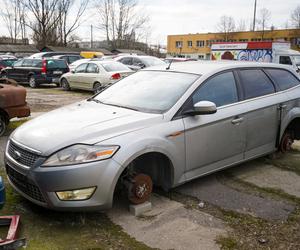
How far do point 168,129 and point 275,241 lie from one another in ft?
5.09

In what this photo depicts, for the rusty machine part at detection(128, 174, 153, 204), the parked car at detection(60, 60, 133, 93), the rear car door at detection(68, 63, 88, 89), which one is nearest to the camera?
the rusty machine part at detection(128, 174, 153, 204)

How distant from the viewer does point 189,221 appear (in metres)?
4.06

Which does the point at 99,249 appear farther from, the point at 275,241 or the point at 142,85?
the point at 142,85

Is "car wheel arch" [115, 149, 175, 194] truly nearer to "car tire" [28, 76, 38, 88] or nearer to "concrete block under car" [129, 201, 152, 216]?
"concrete block under car" [129, 201, 152, 216]

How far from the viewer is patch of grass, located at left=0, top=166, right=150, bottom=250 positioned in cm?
353

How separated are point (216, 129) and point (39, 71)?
51.9ft

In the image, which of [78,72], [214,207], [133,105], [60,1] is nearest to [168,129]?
[133,105]

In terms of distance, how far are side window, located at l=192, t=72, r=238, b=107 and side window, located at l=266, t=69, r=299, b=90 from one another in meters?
1.03

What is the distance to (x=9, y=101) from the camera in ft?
24.3

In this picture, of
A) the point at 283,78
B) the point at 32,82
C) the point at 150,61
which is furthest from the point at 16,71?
the point at 283,78

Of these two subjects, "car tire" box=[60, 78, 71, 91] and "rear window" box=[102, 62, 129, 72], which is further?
"car tire" box=[60, 78, 71, 91]

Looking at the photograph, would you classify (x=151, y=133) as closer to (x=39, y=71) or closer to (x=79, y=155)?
(x=79, y=155)

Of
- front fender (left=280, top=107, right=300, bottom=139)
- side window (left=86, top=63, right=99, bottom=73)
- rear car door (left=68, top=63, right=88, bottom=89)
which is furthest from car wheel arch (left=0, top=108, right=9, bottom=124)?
rear car door (left=68, top=63, right=88, bottom=89)

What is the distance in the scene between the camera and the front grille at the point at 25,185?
12.4 feet
